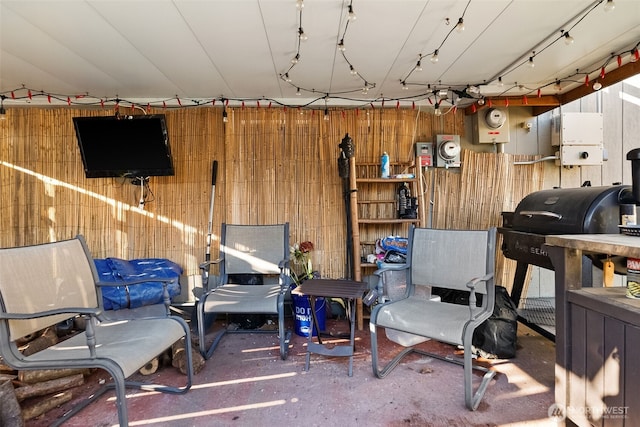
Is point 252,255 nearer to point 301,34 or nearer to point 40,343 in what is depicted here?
point 40,343

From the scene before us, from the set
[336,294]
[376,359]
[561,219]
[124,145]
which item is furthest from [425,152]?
[124,145]

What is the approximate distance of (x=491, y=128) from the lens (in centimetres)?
329

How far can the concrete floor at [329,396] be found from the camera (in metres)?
1.69

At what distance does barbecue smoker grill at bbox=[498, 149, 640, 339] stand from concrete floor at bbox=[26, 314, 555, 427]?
30.8 inches

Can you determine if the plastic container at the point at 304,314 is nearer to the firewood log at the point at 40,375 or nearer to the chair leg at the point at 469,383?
the chair leg at the point at 469,383

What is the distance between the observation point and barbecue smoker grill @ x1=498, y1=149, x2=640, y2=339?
2.03 meters

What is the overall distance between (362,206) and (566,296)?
2.07 metres

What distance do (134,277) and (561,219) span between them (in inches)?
142

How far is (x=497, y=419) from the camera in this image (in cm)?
167

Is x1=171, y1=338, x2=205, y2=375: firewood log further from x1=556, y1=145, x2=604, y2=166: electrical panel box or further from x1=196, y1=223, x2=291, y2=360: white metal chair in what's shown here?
x1=556, y1=145, x2=604, y2=166: electrical panel box

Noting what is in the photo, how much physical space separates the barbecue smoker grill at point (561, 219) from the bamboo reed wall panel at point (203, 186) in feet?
2.69

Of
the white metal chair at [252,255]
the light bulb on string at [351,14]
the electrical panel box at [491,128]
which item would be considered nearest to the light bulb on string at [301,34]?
the light bulb on string at [351,14]

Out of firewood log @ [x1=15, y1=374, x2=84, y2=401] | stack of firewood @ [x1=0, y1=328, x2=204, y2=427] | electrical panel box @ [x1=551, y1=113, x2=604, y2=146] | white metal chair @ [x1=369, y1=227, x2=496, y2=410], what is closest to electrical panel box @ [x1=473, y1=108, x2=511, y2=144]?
electrical panel box @ [x1=551, y1=113, x2=604, y2=146]

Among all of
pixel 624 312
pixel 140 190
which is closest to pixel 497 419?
pixel 624 312
